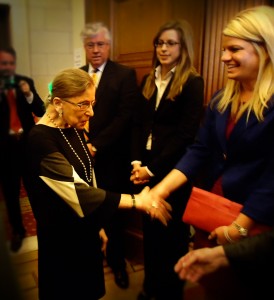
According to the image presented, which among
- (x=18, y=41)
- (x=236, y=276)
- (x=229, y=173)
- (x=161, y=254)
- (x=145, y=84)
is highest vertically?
(x=18, y=41)

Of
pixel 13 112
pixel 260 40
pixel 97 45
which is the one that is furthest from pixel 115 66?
pixel 13 112

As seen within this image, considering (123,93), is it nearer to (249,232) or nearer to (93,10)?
(93,10)

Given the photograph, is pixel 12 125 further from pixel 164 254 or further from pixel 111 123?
pixel 164 254

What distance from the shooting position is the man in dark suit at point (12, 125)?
368 mm

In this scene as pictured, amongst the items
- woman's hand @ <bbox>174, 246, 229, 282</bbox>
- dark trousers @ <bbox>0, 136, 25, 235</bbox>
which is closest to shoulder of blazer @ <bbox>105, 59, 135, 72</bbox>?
dark trousers @ <bbox>0, 136, 25, 235</bbox>

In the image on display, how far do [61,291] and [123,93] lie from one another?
0.52 m

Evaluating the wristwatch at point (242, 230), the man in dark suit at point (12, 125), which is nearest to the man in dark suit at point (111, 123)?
the man in dark suit at point (12, 125)

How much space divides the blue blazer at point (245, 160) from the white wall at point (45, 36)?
0.37 metres

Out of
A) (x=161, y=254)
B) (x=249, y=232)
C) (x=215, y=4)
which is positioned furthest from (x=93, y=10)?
(x=161, y=254)

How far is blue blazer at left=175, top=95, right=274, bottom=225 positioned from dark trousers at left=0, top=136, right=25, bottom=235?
0.45m

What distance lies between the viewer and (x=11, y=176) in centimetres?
41

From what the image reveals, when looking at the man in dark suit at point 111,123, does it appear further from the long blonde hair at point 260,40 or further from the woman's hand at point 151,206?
the long blonde hair at point 260,40

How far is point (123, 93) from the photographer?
88cm

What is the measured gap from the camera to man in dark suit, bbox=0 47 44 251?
368mm
